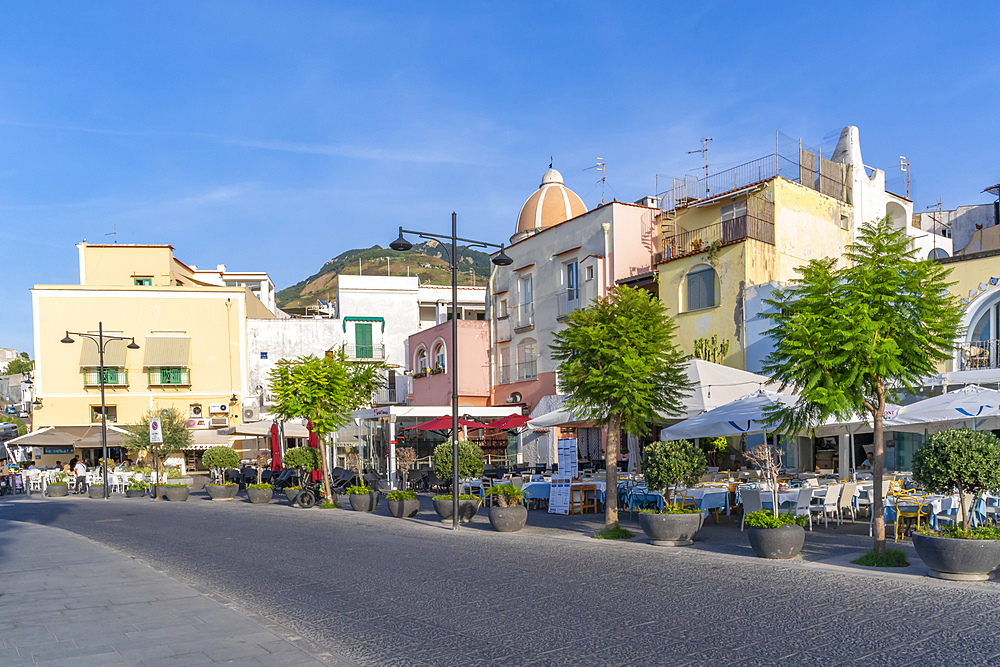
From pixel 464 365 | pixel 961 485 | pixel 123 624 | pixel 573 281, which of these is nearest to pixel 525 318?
pixel 573 281

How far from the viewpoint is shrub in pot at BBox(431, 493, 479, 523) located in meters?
17.1

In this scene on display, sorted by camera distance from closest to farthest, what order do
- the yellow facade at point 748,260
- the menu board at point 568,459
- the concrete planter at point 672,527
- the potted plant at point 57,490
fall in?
the concrete planter at point 672,527 < the menu board at point 568,459 < the yellow facade at point 748,260 < the potted plant at point 57,490

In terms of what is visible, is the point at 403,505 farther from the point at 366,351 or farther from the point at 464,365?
the point at 366,351

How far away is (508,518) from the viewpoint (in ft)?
50.8

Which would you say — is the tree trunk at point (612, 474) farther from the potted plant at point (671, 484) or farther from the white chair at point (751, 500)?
the white chair at point (751, 500)

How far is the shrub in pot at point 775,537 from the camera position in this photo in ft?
36.1

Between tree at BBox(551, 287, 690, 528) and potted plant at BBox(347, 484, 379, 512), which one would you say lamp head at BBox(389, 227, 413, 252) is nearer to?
tree at BBox(551, 287, 690, 528)

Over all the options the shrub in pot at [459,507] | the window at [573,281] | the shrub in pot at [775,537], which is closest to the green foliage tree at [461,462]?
the shrub in pot at [459,507]

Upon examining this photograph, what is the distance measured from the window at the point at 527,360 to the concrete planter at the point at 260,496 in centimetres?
1340

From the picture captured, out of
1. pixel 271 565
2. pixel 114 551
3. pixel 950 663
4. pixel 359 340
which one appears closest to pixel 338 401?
pixel 114 551

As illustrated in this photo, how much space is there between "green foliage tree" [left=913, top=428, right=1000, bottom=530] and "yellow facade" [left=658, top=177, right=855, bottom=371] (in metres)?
14.7

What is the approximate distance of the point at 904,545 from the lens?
1207cm

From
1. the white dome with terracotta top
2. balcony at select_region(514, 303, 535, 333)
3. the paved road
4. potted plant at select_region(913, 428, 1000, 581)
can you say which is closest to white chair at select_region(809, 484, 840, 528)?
the paved road

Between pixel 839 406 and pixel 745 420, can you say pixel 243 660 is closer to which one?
pixel 839 406
